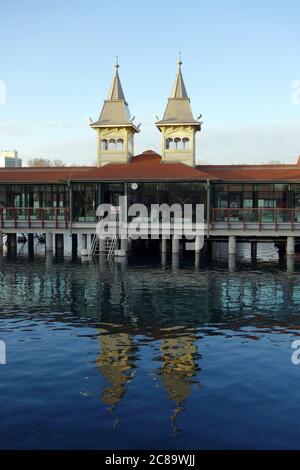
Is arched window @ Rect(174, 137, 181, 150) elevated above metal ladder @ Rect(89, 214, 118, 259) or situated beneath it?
elevated above

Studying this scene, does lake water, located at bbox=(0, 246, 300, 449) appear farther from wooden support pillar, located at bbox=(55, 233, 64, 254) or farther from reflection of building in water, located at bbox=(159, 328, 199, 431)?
wooden support pillar, located at bbox=(55, 233, 64, 254)

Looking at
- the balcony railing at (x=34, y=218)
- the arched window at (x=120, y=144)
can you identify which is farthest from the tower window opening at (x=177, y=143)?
the balcony railing at (x=34, y=218)

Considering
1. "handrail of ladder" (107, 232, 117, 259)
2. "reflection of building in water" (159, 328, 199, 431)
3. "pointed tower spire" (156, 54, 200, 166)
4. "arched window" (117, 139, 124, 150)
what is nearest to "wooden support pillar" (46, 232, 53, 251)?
"handrail of ladder" (107, 232, 117, 259)

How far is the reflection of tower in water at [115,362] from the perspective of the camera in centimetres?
1363

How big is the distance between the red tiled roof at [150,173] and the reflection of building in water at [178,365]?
22.5 metres

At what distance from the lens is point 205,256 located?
44.6m

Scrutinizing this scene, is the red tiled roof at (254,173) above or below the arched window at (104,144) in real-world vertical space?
below

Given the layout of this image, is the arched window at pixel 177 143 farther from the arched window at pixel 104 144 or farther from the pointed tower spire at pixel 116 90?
the pointed tower spire at pixel 116 90

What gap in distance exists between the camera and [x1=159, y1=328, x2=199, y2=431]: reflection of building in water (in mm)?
13664

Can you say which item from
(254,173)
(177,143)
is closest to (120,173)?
(177,143)

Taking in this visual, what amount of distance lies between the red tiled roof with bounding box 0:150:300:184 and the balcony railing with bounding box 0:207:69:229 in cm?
279

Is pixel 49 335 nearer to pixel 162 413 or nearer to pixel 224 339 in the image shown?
pixel 224 339

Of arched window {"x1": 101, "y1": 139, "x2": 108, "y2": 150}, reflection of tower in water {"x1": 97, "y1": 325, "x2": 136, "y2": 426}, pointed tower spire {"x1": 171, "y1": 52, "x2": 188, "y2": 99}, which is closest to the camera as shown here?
reflection of tower in water {"x1": 97, "y1": 325, "x2": 136, "y2": 426}
